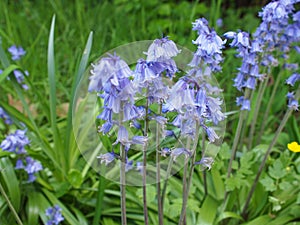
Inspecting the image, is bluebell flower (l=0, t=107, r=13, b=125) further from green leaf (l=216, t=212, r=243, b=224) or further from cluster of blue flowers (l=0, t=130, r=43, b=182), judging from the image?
green leaf (l=216, t=212, r=243, b=224)

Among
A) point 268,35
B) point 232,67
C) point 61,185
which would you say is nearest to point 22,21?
point 232,67

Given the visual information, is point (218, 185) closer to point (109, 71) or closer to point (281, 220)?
point (281, 220)

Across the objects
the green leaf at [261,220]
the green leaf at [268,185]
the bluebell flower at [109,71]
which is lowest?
the green leaf at [261,220]

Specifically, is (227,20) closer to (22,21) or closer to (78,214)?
(22,21)

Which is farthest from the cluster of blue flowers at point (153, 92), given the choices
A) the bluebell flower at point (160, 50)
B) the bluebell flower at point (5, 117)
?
the bluebell flower at point (5, 117)

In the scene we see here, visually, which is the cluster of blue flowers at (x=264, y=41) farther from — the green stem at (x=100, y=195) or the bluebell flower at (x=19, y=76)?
the bluebell flower at (x=19, y=76)

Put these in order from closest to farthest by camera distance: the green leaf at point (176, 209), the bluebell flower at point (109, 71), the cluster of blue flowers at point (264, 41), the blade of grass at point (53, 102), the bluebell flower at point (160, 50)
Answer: the bluebell flower at point (109, 71), the bluebell flower at point (160, 50), the cluster of blue flowers at point (264, 41), the green leaf at point (176, 209), the blade of grass at point (53, 102)

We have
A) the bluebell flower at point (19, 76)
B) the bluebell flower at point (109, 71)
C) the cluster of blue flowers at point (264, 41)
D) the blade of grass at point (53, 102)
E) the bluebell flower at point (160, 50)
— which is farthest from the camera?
the bluebell flower at point (19, 76)

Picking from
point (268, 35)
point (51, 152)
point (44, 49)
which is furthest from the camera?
point (44, 49)
